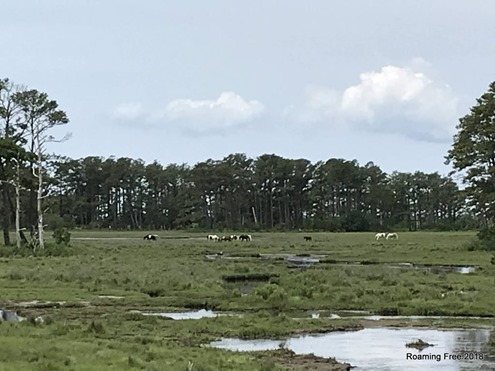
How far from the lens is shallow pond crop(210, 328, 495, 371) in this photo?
19636 millimetres

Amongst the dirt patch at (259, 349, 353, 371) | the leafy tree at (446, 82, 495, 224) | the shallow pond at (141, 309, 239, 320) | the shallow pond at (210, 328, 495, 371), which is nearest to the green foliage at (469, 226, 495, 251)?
the leafy tree at (446, 82, 495, 224)

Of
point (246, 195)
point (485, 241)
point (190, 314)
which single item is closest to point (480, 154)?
point (485, 241)

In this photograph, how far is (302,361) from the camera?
781 inches

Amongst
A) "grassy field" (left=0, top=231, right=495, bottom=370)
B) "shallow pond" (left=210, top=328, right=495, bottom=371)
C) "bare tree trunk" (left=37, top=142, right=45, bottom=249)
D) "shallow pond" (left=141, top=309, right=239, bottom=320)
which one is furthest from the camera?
"bare tree trunk" (left=37, top=142, right=45, bottom=249)

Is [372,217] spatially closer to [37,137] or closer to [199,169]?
[199,169]

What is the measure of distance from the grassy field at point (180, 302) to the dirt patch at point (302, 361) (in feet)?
0.36

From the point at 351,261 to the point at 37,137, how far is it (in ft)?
87.9

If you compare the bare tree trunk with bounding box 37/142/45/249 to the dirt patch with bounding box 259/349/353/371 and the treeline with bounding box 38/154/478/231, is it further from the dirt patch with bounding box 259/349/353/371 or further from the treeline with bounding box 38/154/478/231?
the treeline with bounding box 38/154/478/231

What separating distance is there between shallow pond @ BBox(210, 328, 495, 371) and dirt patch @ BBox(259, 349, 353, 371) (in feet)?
1.58

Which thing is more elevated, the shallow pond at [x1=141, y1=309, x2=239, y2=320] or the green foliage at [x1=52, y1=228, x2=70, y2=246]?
the green foliage at [x1=52, y1=228, x2=70, y2=246]

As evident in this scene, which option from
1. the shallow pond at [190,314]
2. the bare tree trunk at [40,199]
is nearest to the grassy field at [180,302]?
the shallow pond at [190,314]

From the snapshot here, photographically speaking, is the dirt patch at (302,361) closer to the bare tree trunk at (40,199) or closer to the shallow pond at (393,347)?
the shallow pond at (393,347)

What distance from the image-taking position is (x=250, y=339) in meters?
23.5

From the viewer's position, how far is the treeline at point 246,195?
15712 cm
